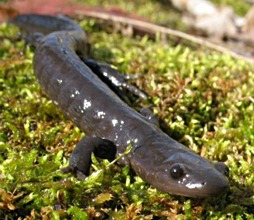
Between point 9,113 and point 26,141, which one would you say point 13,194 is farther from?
point 9,113

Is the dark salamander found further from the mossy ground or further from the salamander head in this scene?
the mossy ground

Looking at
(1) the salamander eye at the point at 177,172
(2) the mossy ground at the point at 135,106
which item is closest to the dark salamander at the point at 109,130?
(1) the salamander eye at the point at 177,172

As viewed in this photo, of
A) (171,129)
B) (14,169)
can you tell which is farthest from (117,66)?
(14,169)

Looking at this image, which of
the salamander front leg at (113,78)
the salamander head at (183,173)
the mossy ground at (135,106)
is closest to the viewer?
the salamander head at (183,173)

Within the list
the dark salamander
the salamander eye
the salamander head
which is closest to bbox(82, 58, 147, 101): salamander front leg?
the dark salamander

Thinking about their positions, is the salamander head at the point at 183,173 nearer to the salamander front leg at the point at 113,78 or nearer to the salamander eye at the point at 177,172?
the salamander eye at the point at 177,172

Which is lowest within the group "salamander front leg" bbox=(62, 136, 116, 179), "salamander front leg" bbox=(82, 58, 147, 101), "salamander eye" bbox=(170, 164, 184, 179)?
"salamander front leg" bbox=(62, 136, 116, 179)

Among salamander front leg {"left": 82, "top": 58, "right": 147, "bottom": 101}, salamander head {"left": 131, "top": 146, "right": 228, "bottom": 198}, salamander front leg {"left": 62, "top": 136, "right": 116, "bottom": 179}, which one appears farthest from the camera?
salamander front leg {"left": 82, "top": 58, "right": 147, "bottom": 101}
